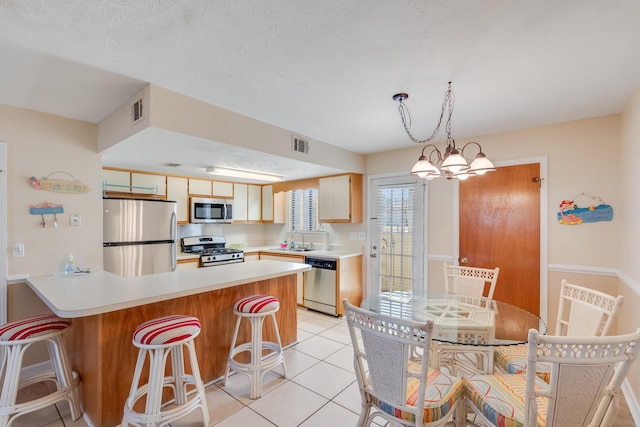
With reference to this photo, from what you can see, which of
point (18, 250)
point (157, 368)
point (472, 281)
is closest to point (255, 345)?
point (157, 368)

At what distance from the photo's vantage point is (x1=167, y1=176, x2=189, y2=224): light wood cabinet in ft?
13.8

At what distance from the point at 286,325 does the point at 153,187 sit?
2.65m

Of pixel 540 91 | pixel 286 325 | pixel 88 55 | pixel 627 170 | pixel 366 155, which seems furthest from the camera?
pixel 366 155

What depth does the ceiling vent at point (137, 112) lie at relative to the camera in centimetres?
217

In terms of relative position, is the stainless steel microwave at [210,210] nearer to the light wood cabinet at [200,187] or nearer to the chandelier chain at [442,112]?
the light wood cabinet at [200,187]

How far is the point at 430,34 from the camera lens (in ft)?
4.97

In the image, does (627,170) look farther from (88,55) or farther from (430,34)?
(88,55)

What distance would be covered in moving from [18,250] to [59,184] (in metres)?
0.64

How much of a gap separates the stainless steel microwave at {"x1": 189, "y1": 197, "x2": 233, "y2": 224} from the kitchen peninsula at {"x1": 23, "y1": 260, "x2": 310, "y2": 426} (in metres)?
1.89

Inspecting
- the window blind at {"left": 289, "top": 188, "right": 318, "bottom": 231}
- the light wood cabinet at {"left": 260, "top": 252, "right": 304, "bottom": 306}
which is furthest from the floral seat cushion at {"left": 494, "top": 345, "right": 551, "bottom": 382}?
the window blind at {"left": 289, "top": 188, "right": 318, "bottom": 231}

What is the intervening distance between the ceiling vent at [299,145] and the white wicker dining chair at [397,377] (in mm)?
2146

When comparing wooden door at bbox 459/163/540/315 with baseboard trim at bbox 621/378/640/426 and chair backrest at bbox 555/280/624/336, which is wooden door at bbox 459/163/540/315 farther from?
chair backrest at bbox 555/280/624/336

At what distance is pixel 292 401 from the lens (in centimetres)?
214

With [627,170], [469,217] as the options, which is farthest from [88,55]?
[627,170]
